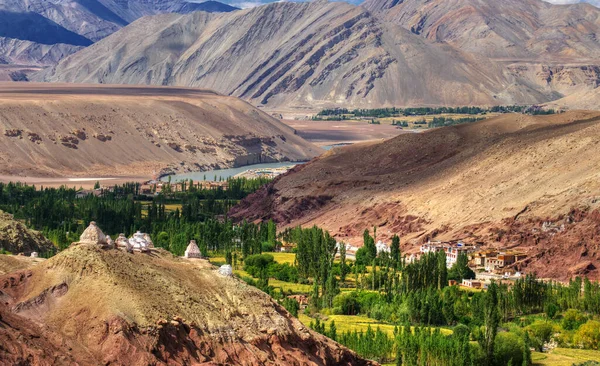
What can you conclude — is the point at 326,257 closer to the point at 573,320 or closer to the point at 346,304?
the point at 346,304

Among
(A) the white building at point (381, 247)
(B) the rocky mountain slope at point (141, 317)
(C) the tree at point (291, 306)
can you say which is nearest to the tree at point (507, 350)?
(B) the rocky mountain slope at point (141, 317)

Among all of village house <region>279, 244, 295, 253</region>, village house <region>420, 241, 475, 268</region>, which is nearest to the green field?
village house <region>420, 241, 475, 268</region>

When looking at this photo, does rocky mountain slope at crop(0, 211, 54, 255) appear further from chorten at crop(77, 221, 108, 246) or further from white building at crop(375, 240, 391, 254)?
chorten at crop(77, 221, 108, 246)

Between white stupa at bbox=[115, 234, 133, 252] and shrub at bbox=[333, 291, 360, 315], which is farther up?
white stupa at bbox=[115, 234, 133, 252]

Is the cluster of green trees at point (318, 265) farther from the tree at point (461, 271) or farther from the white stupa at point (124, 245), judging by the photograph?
the white stupa at point (124, 245)

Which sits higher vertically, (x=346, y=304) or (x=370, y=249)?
(x=370, y=249)

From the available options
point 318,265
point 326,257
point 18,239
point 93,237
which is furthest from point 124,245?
point 326,257

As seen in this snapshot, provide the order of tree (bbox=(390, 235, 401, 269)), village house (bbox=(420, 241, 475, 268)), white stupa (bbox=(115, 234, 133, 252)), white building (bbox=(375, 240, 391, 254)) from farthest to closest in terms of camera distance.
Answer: white building (bbox=(375, 240, 391, 254)) < village house (bbox=(420, 241, 475, 268)) < tree (bbox=(390, 235, 401, 269)) < white stupa (bbox=(115, 234, 133, 252))
